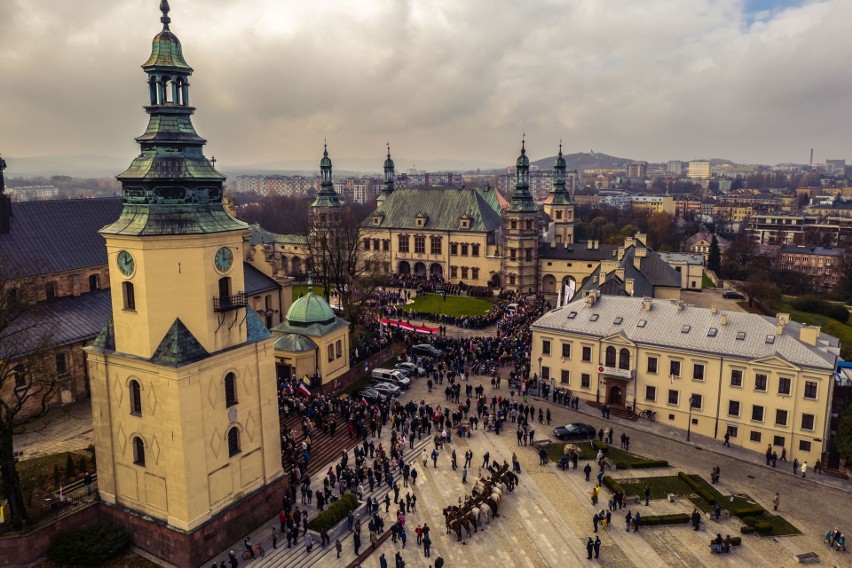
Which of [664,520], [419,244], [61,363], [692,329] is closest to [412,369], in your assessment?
[692,329]

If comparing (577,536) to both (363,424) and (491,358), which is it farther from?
(491,358)

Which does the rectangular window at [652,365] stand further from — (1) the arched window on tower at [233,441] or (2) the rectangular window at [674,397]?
(1) the arched window on tower at [233,441]

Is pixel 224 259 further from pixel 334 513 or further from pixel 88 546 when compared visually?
pixel 88 546

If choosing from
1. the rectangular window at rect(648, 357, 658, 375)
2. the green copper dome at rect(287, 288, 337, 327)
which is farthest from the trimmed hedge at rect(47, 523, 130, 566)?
the rectangular window at rect(648, 357, 658, 375)

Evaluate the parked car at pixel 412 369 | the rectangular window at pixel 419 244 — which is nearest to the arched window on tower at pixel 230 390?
the parked car at pixel 412 369

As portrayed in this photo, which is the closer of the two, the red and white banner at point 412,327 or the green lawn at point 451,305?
the red and white banner at point 412,327

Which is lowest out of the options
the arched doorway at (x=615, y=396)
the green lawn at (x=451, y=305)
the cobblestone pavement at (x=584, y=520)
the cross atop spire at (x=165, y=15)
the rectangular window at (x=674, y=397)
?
the cobblestone pavement at (x=584, y=520)
